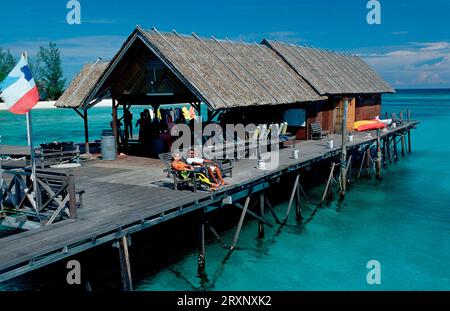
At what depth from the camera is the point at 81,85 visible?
22.6 m

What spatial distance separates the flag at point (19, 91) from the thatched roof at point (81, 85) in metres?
9.93

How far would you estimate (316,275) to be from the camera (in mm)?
13781

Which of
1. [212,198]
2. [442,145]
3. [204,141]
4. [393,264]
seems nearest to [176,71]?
[204,141]

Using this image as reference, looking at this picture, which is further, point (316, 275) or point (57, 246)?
point (316, 275)

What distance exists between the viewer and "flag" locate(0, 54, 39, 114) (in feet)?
33.3

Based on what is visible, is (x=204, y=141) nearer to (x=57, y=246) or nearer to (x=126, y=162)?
(x=126, y=162)

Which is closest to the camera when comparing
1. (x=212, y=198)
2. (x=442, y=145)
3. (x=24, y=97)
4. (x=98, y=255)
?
(x=24, y=97)

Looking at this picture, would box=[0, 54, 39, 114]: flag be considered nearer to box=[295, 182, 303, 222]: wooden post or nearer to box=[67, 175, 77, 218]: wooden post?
box=[67, 175, 77, 218]: wooden post

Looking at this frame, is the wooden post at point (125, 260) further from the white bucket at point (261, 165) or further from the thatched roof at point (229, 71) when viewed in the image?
the white bucket at point (261, 165)

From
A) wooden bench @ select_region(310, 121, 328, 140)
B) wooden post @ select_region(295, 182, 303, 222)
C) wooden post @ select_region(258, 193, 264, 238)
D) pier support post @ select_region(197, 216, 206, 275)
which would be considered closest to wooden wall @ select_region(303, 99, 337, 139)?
wooden bench @ select_region(310, 121, 328, 140)

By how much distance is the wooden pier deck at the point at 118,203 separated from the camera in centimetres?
866

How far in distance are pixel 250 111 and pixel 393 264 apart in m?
11.7

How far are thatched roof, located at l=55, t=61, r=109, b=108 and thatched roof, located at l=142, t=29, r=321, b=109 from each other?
4.75 metres

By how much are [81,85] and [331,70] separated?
52.7ft
